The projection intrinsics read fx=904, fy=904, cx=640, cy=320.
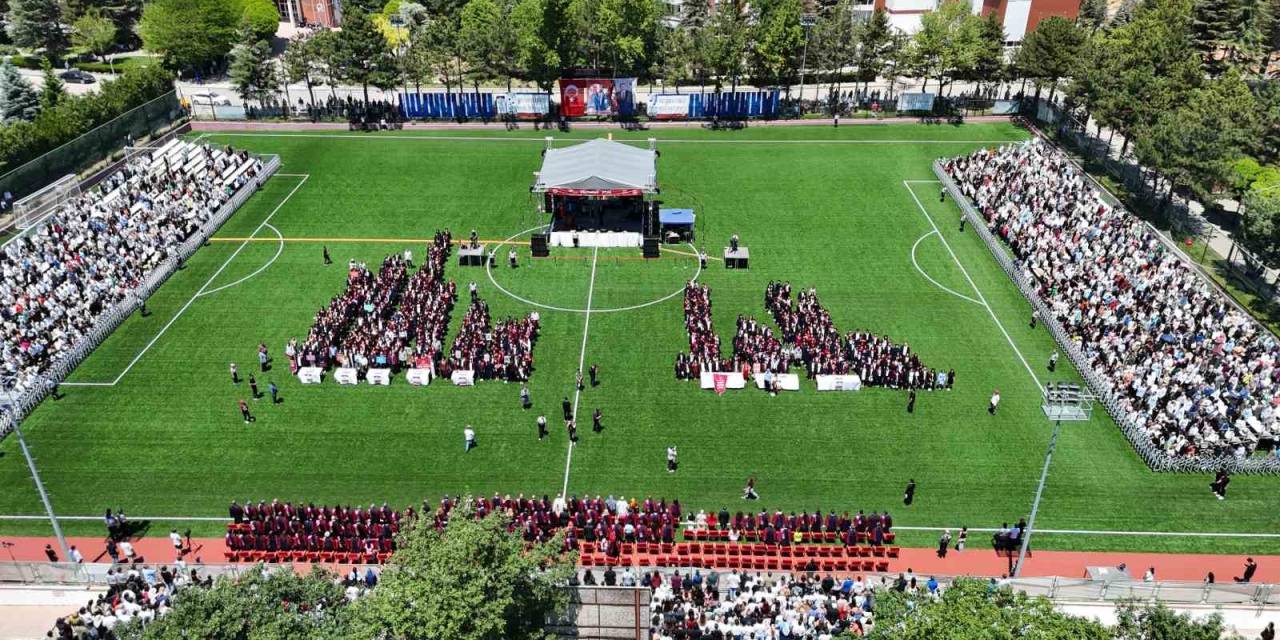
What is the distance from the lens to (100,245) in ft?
161

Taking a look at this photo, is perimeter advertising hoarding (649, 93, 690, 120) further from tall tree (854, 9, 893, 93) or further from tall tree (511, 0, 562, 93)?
tall tree (854, 9, 893, 93)

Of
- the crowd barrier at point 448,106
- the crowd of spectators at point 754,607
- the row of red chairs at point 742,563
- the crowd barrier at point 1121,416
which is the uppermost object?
the crowd barrier at point 448,106

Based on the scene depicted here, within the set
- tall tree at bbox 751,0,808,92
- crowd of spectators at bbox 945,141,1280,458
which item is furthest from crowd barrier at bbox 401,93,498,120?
crowd of spectators at bbox 945,141,1280,458

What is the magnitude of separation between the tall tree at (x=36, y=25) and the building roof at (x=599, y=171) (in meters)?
65.4

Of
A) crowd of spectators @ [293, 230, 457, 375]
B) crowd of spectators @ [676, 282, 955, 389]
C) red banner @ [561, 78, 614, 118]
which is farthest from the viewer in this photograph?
red banner @ [561, 78, 614, 118]

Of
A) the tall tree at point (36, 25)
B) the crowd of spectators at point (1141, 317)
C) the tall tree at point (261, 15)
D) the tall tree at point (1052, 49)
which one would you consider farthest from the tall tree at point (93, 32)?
the tall tree at point (1052, 49)

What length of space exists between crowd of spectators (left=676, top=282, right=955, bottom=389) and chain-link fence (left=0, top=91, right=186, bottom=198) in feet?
139

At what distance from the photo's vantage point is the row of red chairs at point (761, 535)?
32812 millimetres

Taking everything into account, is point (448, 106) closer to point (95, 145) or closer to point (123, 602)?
point (95, 145)

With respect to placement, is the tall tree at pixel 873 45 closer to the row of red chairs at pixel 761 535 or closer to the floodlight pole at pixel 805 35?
the floodlight pole at pixel 805 35

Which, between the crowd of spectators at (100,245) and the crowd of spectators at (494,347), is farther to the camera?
the crowd of spectators at (100,245)

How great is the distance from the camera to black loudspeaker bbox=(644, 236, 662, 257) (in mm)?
51781

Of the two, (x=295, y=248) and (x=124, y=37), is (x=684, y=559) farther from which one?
(x=124, y=37)

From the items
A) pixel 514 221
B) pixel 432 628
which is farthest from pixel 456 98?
pixel 432 628
